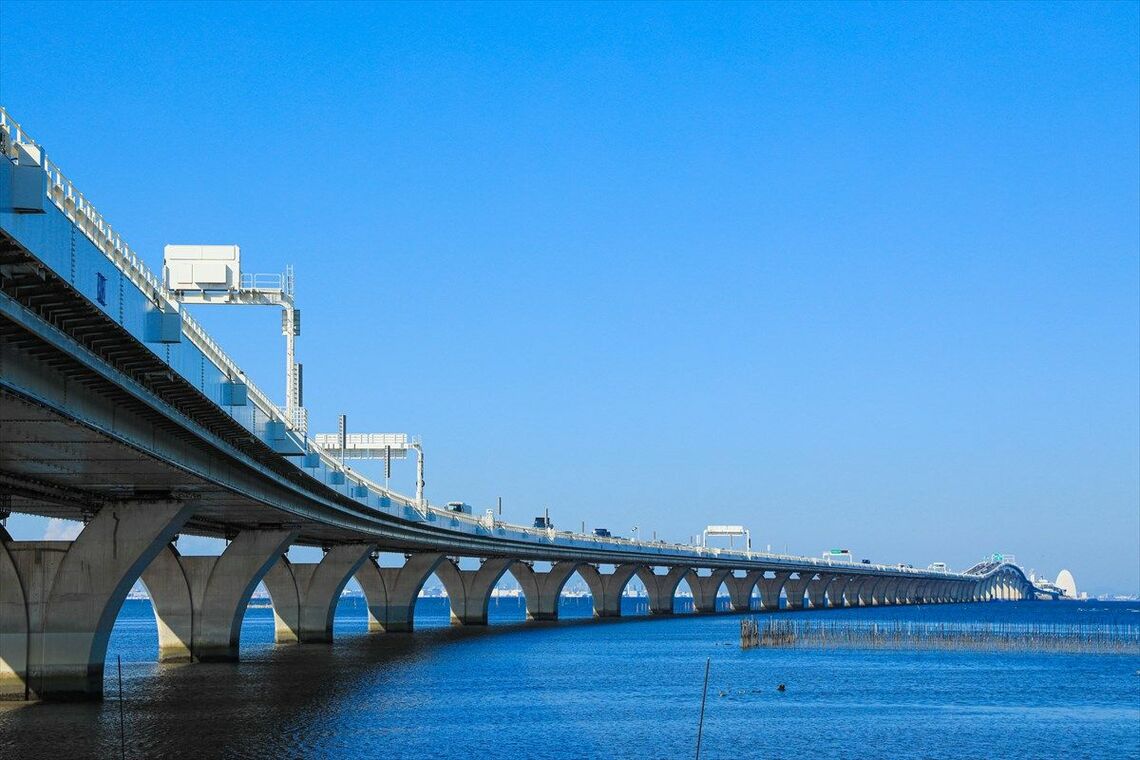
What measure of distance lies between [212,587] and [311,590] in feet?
98.7

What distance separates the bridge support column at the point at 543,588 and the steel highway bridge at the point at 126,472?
65.9 meters

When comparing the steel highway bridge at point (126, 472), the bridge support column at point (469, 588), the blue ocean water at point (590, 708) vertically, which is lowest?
the blue ocean water at point (590, 708)

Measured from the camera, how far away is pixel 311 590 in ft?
371

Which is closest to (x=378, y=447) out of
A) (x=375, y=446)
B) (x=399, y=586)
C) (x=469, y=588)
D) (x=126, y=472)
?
(x=375, y=446)

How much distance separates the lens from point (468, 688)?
72688 mm

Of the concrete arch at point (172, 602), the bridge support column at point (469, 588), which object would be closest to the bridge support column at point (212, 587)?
the concrete arch at point (172, 602)

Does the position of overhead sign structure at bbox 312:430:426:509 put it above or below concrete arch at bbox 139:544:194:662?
above

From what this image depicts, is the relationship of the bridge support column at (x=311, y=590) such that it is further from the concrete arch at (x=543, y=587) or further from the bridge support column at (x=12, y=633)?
the concrete arch at (x=543, y=587)

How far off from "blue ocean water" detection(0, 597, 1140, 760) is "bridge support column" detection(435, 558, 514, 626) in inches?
2190

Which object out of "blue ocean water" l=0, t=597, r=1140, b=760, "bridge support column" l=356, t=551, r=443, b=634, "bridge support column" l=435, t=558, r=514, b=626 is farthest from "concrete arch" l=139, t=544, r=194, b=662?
"bridge support column" l=435, t=558, r=514, b=626

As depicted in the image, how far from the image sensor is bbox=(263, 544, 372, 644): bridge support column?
111312 mm

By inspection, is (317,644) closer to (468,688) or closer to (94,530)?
(468,688)

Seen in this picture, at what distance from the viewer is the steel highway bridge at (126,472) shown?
3195 centimetres

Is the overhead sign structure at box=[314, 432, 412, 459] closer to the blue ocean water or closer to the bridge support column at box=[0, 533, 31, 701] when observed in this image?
the blue ocean water
